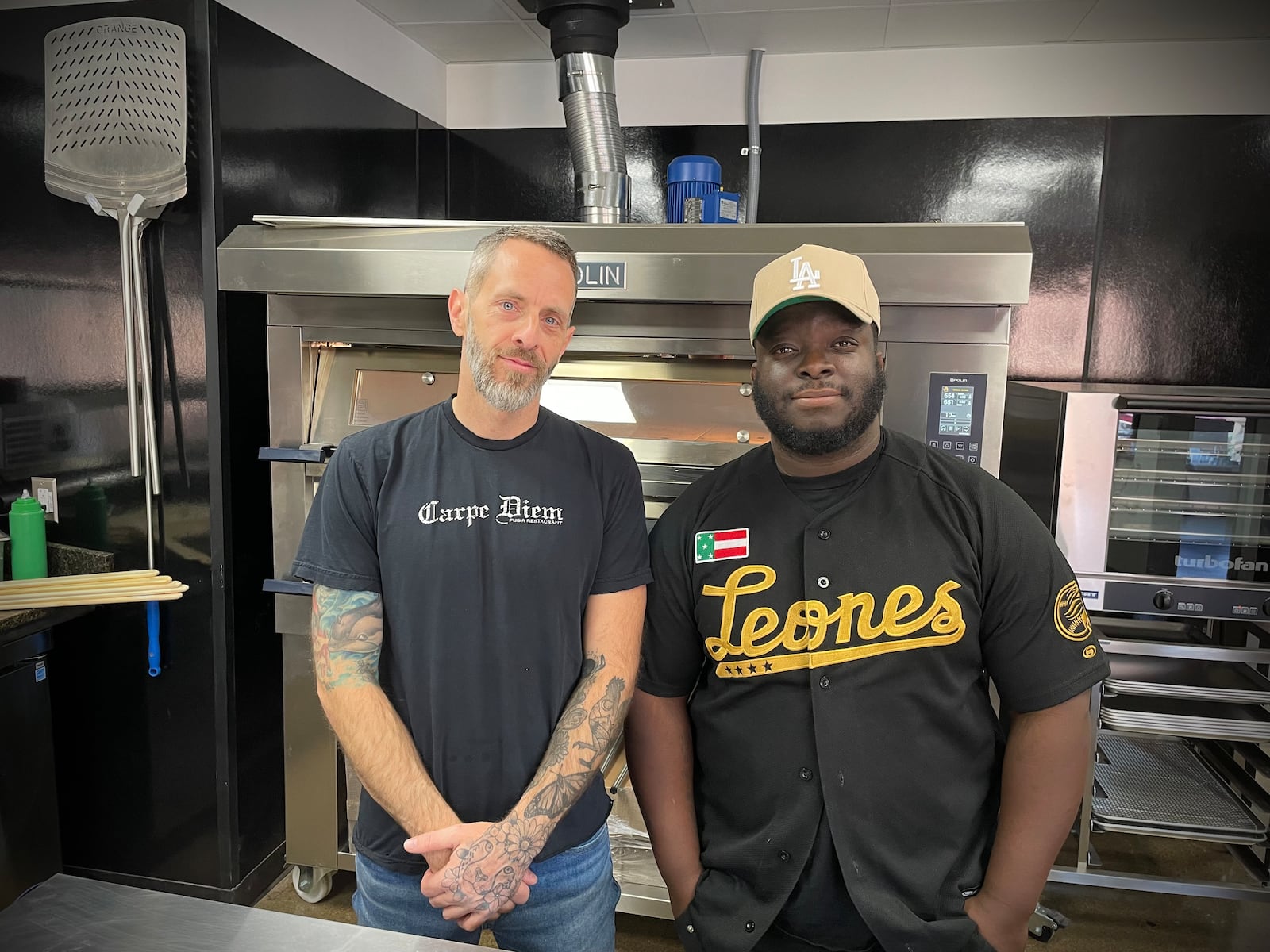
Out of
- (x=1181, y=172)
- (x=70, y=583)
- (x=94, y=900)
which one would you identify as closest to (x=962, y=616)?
(x=94, y=900)

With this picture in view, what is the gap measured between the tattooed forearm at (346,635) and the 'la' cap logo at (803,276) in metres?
0.76

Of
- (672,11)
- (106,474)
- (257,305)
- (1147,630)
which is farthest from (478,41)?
(1147,630)

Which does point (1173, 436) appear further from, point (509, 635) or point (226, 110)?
point (226, 110)

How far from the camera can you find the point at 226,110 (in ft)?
7.18

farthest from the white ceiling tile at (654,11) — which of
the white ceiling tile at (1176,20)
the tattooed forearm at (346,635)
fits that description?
the tattooed forearm at (346,635)

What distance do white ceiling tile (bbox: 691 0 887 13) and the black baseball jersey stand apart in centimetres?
176

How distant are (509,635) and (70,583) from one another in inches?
56.1

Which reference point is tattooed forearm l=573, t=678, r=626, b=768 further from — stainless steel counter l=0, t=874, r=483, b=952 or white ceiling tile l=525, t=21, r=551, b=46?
white ceiling tile l=525, t=21, r=551, b=46

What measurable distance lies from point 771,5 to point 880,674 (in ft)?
6.83

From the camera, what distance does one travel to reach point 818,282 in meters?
1.26

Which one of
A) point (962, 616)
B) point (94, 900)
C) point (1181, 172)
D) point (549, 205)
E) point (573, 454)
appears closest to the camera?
point (94, 900)

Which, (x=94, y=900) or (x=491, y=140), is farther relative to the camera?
(x=491, y=140)

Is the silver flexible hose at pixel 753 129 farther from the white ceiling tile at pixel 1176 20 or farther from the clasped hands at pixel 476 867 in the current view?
the clasped hands at pixel 476 867

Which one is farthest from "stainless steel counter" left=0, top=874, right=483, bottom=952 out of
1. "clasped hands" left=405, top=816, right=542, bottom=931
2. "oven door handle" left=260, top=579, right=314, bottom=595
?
"oven door handle" left=260, top=579, right=314, bottom=595
